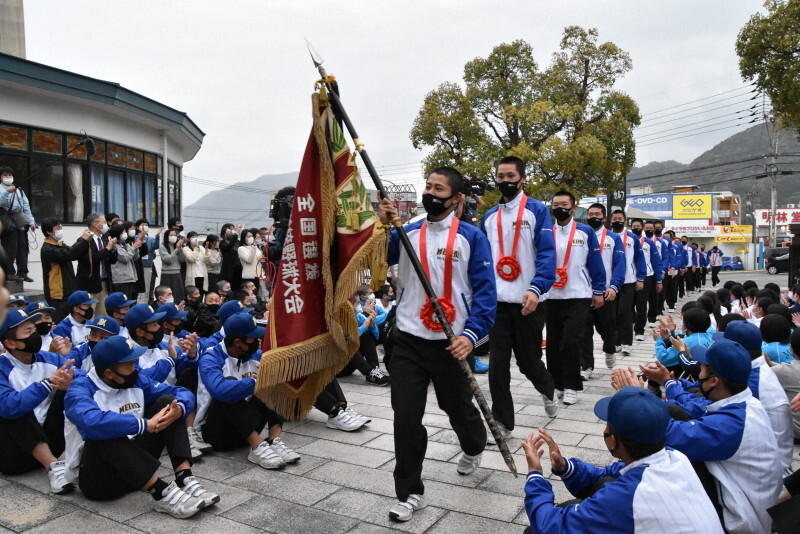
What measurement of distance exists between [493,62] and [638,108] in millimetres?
5828

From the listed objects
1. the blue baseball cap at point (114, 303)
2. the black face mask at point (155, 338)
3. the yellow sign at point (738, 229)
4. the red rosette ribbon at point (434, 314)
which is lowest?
the black face mask at point (155, 338)

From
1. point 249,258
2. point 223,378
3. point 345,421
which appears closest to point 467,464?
point 345,421

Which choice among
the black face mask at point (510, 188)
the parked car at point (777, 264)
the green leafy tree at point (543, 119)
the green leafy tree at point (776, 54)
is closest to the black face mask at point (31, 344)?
the black face mask at point (510, 188)

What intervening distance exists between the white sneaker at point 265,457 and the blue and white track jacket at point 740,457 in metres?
2.78

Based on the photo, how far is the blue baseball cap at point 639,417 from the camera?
2418 mm

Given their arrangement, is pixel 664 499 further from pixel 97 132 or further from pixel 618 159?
pixel 618 159

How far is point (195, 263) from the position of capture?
1134 cm

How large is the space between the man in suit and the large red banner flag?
516 cm

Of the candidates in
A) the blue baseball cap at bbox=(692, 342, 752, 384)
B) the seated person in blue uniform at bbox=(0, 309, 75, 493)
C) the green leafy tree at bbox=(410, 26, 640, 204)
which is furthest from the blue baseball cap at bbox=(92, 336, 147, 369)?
the green leafy tree at bbox=(410, 26, 640, 204)

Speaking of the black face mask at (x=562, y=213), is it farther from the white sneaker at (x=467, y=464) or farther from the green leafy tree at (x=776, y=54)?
the green leafy tree at (x=776, y=54)

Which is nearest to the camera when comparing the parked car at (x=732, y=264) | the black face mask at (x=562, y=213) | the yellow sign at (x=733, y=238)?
the black face mask at (x=562, y=213)

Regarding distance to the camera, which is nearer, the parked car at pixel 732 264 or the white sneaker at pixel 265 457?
the white sneaker at pixel 265 457

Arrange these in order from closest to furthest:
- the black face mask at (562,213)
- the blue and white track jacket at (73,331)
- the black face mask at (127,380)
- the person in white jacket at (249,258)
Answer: the black face mask at (127,380) < the blue and white track jacket at (73,331) < the black face mask at (562,213) < the person in white jacket at (249,258)

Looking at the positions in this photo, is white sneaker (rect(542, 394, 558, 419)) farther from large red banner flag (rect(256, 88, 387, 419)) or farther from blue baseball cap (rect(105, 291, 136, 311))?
blue baseball cap (rect(105, 291, 136, 311))
